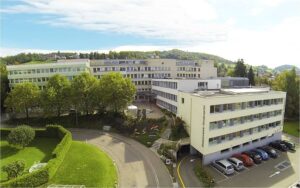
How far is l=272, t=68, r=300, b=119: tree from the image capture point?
66.2 meters

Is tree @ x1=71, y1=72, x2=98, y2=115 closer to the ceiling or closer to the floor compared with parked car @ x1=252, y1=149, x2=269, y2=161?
closer to the ceiling

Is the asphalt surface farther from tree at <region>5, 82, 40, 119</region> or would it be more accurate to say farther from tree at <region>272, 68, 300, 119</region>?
tree at <region>5, 82, 40, 119</region>

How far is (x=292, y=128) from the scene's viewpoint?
199 ft

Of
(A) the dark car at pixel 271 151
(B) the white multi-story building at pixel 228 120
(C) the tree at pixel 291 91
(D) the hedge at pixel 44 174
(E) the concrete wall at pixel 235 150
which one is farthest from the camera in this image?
(C) the tree at pixel 291 91

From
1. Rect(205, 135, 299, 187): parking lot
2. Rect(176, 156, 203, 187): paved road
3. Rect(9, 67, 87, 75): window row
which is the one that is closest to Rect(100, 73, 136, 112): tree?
Rect(9, 67, 87, 75): window row

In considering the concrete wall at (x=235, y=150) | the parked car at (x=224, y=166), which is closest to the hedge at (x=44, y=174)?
the concrete wall at (x=235, y=150)

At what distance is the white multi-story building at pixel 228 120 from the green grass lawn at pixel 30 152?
26693 millimetres

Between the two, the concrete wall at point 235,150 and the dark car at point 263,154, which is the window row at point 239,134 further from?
the dark car at point 263,154

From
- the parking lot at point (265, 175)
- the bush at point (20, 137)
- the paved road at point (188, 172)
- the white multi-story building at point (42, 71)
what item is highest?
the white multi-story building at point (42, 71)

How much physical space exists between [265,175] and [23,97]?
5522 cm

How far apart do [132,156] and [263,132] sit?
1090 inches

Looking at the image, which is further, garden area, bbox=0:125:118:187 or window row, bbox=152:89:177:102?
window row, bbox=152:89:177:102

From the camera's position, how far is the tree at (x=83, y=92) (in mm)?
55688

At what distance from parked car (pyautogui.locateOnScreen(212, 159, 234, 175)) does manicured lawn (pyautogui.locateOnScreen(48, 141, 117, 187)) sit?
55.3 feet
